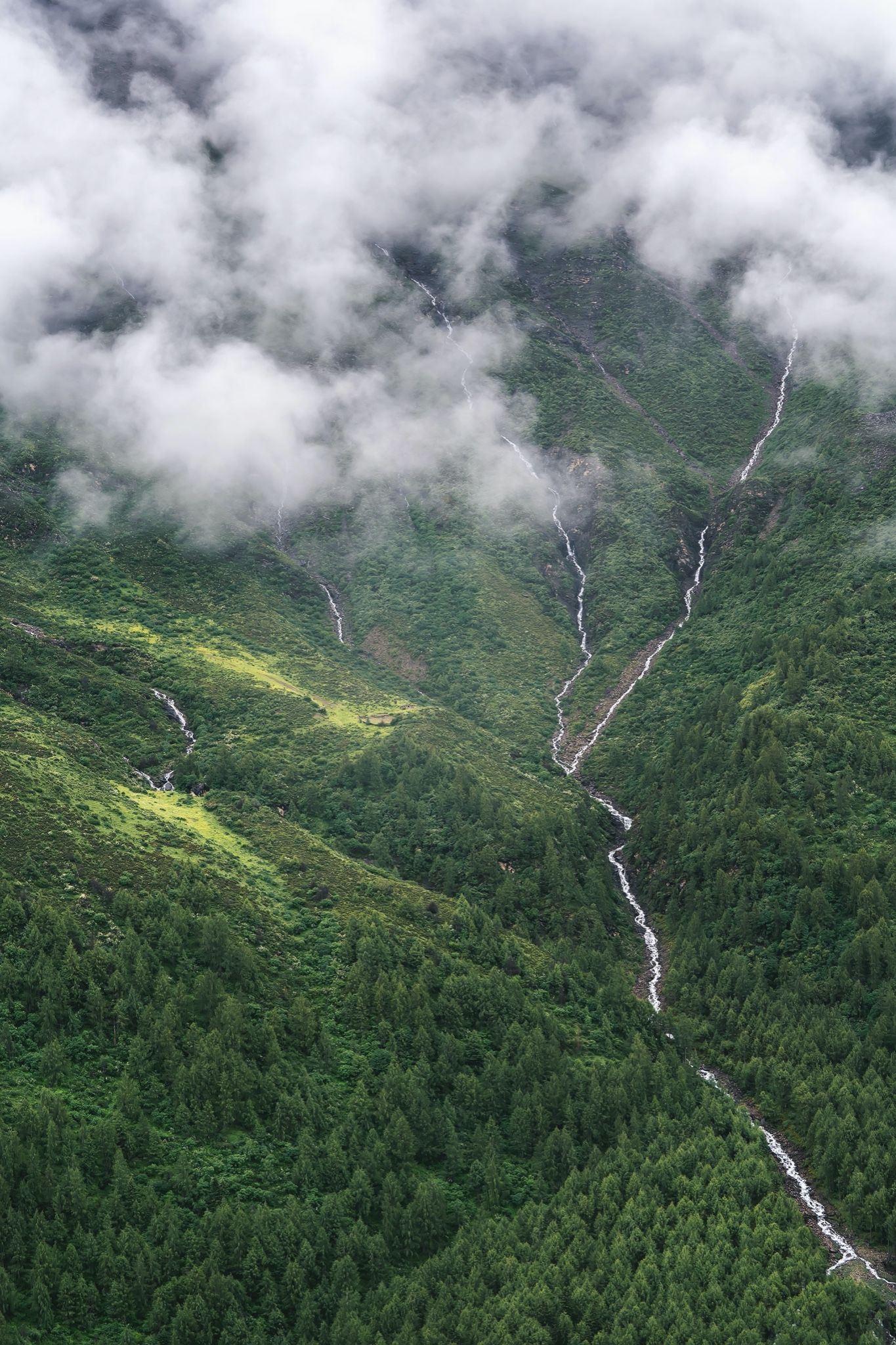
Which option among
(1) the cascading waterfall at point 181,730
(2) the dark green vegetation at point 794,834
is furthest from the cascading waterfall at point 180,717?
(2) the dark green vegetation at point 794,834

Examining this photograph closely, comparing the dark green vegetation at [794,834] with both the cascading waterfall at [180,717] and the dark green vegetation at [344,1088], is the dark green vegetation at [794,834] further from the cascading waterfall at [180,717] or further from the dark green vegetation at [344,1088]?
the cascading waterfall at [180,717]

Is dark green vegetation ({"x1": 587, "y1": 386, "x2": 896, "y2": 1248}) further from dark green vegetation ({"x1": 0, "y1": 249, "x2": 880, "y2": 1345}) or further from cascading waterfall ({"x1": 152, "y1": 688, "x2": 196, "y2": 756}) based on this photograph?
cascading waterfall ({"x1": 152, "y1": 688, "x2": 196, "y2": 756})

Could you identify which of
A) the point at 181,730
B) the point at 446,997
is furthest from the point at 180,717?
the point at 446,997

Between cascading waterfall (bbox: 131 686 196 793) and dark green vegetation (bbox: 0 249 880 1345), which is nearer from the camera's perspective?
dark green vegetation (bbox: 0 249 880 1345)

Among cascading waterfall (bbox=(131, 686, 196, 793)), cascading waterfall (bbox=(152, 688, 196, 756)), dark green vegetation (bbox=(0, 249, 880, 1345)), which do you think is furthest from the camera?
cascading waterfall (bbox=(152, 688, 196, 756))

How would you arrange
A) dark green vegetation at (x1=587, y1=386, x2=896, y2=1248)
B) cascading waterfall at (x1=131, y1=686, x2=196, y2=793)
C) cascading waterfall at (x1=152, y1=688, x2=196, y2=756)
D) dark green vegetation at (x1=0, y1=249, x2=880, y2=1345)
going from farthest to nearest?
cascading waterfall at (x1=152, y1=688, x2=196, y2=756), cascading waterfall at (x1=131, y1=686, x2=196, y2=793), dark green vegetation at (x1=587, y1=386, x2=896, y2=1248), dark green vegetation at (x1=0, y1=249, x2=880, y2=1345)

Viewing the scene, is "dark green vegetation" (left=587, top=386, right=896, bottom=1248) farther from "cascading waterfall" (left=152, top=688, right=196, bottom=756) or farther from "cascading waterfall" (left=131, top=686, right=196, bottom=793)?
"cascading waterfall" (left=131, top=686, right=196, bottom=793)

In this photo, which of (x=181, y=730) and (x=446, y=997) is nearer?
(x=446, y=997)

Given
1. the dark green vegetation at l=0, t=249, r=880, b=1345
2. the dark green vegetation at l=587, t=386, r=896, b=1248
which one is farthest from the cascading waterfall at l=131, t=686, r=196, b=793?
the dark green vegetation at l=587, t=386, r=896, b=1248

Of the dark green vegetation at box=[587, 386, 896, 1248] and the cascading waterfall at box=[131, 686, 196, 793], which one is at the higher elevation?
the dark green vegetation at box=[587, 386, 896, 1248]

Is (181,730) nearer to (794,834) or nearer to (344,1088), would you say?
(344,1088)

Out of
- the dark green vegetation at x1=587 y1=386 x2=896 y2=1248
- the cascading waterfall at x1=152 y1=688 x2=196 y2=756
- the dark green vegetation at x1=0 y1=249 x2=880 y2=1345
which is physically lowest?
the cascading waterfall at x1=152 y1=688 x2=196 y2=756

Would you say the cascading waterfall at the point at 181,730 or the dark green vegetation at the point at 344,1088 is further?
the cascading waterfall at the point at 181,730

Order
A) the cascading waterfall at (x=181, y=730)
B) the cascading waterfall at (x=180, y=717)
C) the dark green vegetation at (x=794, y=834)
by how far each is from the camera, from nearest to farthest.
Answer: the dark green vegetation at (x=794, y=834), the cascading waterfall at (x=181, y=730), the cascading waterfall at (x=180, y=717)
